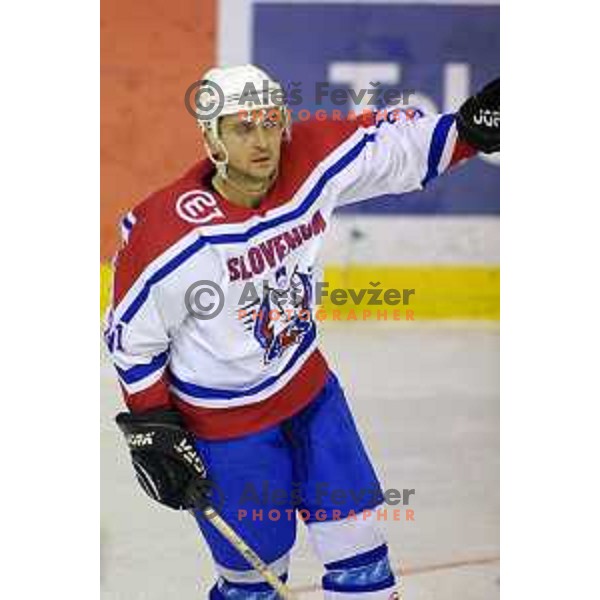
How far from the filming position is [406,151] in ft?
10.2

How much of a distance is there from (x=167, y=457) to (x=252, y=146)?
1.73ft

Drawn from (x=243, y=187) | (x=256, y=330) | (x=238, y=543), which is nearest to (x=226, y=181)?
(x=243, y=187)

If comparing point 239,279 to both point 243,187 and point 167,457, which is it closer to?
point 243,187

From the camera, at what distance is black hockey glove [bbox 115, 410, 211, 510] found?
2996 mm

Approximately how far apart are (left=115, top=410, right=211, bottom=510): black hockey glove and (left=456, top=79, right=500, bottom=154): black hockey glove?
2.25 feet

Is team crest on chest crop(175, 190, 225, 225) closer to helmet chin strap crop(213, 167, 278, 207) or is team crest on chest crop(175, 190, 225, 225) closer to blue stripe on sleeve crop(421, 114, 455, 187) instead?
helmet chin strap crop(213, 167, 278, 207)

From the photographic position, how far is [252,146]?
117 inches

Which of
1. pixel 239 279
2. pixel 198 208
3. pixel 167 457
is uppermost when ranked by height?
pixel 198 208

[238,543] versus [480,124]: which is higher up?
[480,124]

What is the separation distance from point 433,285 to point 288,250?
1.15ft

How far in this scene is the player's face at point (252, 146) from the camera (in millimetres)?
2977

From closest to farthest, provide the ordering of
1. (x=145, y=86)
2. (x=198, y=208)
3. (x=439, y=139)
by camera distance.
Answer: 1. (x=198, y=208)
2. (x=439, y=139)
3. (x=145, y=86)
